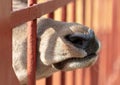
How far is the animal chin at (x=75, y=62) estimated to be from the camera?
1.25m

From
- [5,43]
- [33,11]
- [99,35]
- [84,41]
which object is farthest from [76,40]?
[99,35]

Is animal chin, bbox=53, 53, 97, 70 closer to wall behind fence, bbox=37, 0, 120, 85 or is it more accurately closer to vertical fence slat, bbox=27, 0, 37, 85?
vertical fence slat, bbox=27, 0, 37, 85

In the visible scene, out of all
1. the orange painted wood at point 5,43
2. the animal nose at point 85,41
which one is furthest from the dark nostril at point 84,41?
the orange painted wood at point 5,43

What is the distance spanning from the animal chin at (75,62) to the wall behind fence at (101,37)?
3.04ft

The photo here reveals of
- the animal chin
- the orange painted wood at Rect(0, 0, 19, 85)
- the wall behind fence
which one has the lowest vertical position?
the wall behind fence

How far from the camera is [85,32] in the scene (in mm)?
1280

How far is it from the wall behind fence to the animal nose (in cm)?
93

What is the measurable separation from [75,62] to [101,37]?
1.41 m

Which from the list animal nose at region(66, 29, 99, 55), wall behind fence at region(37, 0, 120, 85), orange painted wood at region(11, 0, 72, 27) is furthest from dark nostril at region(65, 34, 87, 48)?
wall behind fence at region(37, 0, 120, 85)

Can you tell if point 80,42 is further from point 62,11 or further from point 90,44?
point 62,11

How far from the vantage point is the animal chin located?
4.10ft

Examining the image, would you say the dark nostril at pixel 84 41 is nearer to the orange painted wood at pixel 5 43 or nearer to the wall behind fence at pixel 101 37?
the orange painted wood at pixel 5 43

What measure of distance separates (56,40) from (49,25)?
0.12m

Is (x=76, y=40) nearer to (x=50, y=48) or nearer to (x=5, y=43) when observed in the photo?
(x=50, y=48)
